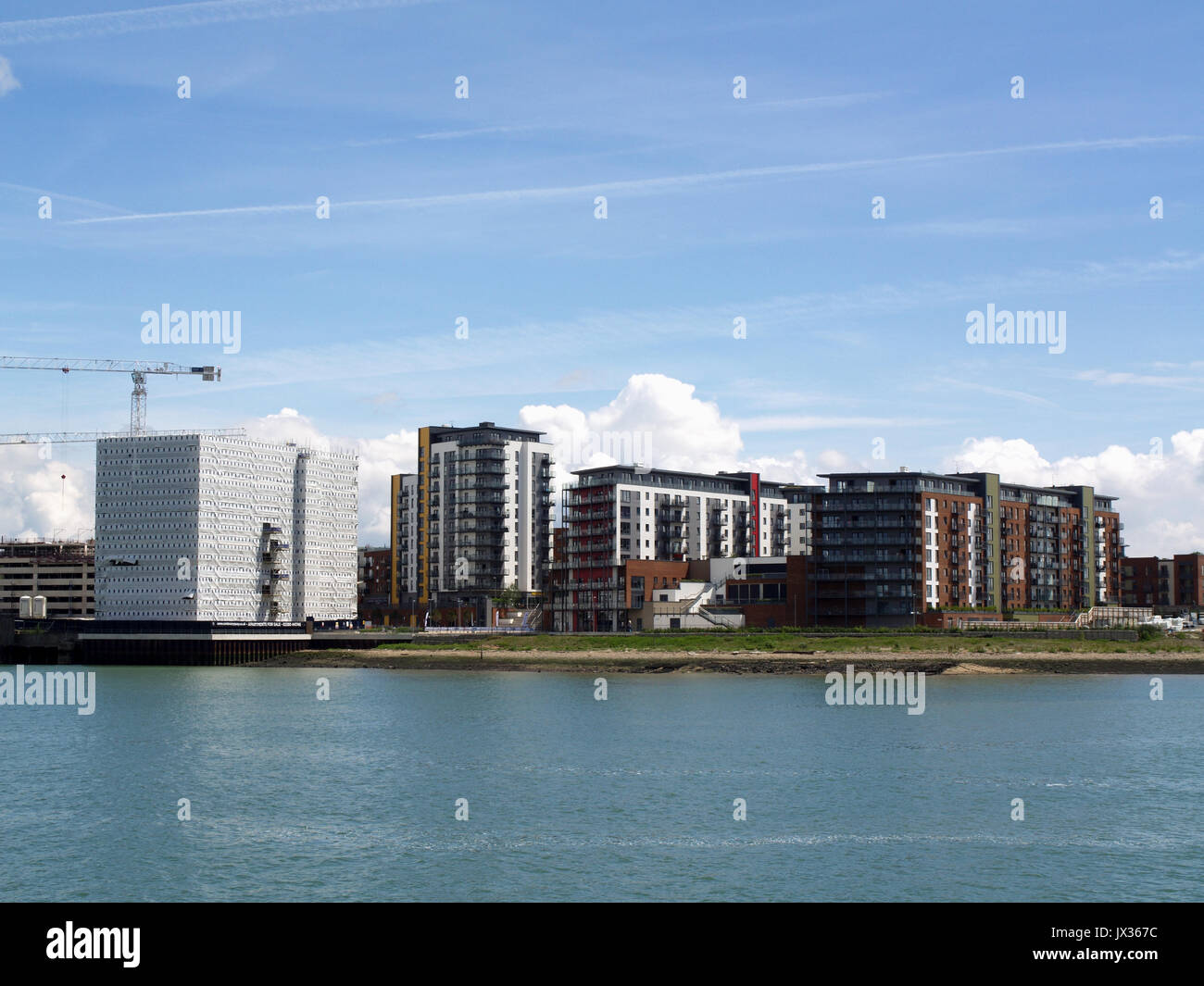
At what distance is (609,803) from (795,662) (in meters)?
95.7

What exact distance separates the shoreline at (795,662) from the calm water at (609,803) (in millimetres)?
42949

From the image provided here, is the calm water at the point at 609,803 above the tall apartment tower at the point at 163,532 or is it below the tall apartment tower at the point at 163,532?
below

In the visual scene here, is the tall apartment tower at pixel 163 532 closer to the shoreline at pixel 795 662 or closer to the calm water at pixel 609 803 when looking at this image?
the shoreline at pixel 795 662

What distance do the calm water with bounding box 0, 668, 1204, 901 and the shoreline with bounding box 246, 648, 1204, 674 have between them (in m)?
42.9

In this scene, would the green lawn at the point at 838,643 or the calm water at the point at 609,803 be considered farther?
the green lawn at the point at 838,643

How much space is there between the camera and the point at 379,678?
143750mm

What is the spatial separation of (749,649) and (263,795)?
107855 millimetres

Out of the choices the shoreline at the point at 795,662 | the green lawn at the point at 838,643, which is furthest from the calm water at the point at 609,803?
the green lawn at the point at 838,643

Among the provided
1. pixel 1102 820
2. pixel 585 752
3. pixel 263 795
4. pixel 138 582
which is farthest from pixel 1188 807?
pixel 138 582

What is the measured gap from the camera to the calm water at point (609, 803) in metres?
37.5

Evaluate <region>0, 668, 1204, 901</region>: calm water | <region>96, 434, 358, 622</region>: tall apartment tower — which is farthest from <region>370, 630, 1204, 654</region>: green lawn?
<region>0, 668, 1204, 901</region>: calm water

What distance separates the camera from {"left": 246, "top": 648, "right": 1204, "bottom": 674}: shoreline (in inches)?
5536
